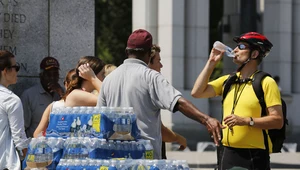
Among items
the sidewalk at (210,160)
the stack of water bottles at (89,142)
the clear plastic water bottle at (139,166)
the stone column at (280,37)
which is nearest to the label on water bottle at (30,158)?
the stack of water bottles at (89,142)

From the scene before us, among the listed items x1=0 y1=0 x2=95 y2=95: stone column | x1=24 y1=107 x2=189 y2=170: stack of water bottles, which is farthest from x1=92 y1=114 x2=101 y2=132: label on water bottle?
x1=0 y1=0 x2=95 y2=95: stone column

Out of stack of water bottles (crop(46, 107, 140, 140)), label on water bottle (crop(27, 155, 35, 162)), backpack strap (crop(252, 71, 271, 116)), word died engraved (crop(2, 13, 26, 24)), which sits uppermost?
word died engraved (crop(2, 13, 26, 24))

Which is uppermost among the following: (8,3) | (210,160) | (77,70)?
(8,3)

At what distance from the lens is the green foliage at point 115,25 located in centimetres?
3581

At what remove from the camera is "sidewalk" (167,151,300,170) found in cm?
1900

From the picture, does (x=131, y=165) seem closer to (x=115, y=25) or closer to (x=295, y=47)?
(x=295, y=47)

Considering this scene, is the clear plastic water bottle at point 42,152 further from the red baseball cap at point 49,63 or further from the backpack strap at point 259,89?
the red baseball cap at point 49,63

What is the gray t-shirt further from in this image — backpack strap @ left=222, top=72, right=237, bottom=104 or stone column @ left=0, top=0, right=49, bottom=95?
stone column @ left=0, top=0, right=49, bottom=95

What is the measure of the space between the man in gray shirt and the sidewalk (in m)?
11.3

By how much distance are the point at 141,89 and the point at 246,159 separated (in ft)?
4.01

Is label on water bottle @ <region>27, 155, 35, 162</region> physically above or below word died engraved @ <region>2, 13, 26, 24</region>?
below

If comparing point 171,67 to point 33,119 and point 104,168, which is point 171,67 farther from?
point 104,168

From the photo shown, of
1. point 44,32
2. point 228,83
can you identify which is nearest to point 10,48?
point 44,32

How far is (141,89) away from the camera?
7.08m
